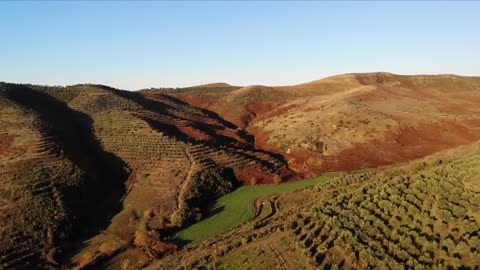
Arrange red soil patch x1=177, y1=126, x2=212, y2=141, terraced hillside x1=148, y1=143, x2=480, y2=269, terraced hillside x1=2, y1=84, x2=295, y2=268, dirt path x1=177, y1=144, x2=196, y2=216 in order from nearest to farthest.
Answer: terraced hillside x1=148, y1=143, x2=480, y2=269 < terraced hillside x1=2, y1=84, x2=295, y2=268 < dirt path x1=177, y1=144, x2=196, y2=216 < red soil patch x1=177, y1=126, x2=212, y2=141

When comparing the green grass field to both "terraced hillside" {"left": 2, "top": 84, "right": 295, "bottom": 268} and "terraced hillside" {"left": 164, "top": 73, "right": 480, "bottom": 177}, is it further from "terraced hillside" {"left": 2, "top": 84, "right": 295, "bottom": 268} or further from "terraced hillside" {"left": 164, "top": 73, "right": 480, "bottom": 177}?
"terraced hillside" {"left": 164, "top": 73, "right": 480, "bottom": 177}

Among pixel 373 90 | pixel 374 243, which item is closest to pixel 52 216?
pixel 374 243

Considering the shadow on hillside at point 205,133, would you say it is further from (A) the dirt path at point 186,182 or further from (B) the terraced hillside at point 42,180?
(B) the terraced hillside at point 42,180

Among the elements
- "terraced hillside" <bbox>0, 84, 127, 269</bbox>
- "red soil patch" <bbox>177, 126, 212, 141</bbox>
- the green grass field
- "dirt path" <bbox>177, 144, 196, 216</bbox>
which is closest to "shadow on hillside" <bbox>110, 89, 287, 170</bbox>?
"red soil patch" <bbox>177, 126, 212, 141</bbox>

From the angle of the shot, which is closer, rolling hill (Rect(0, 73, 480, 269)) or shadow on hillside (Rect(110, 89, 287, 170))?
rolling hill (Rect(0, 73, 480, 269))

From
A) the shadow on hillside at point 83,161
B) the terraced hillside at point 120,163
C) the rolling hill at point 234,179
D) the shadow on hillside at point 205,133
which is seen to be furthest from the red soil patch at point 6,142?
the shadow on hillside at point 205,133

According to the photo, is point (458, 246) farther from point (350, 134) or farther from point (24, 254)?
point (350, 134)
